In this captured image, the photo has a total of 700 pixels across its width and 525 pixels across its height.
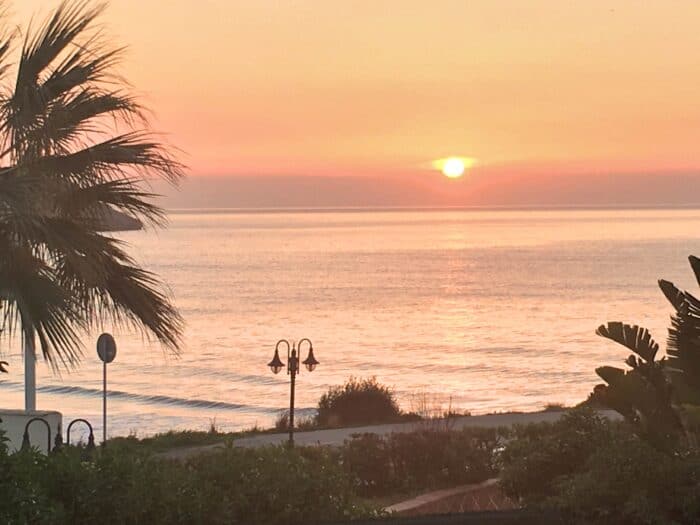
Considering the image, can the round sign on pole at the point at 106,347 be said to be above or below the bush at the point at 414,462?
above

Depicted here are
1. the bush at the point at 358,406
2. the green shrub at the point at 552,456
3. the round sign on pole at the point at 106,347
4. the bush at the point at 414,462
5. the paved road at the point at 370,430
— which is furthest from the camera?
the bush at the point at 358,406

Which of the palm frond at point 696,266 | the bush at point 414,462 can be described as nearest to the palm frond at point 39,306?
the bush at point 414,462

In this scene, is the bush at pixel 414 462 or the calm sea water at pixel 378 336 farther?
the calm sea water at pixel 378 336

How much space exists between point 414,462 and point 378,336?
2178 inches

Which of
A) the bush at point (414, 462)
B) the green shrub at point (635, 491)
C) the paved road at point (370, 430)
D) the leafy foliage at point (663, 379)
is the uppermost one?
the leafy foliage at point (663, 379)

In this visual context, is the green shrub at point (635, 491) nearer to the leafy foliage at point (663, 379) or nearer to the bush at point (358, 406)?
the leafy foliage at point (663, 379)

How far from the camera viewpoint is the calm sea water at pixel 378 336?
43.4m

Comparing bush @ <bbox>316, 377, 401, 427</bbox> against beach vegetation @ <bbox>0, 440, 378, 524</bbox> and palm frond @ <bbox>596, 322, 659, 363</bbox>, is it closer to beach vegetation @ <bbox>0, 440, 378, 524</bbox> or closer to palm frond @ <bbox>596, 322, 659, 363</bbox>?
palm frond @ <bbox>596, 322, 659, 363</bbox>

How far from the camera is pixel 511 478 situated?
9672 millimetres

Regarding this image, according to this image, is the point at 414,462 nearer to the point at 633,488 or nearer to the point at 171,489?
the point at 633,488

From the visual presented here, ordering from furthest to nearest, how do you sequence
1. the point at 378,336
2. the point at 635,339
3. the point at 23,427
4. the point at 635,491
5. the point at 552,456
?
1. the point at 378,336
2. the point at 23,427
3. the point at 552,456
4. the point at 635,339
5. the point at 635,491

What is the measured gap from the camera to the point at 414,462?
14.0 m

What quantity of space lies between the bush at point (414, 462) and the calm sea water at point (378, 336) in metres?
3.86

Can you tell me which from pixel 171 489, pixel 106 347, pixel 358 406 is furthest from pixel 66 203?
pixel 358 406
